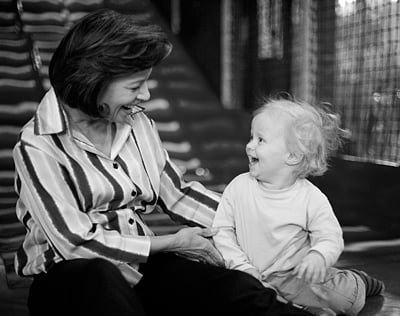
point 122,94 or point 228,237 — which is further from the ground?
point 122,94

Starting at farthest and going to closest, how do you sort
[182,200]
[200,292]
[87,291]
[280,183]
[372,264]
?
[372,264], [182,200], [280,183], [200,292], [87,291]

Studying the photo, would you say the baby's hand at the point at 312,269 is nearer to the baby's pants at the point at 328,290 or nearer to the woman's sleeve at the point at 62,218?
the baby's pants at the point at 328,290

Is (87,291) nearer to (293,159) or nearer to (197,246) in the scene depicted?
(197,246)

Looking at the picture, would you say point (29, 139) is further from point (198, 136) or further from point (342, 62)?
point (342, 62)

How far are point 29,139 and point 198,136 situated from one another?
172 centimetres

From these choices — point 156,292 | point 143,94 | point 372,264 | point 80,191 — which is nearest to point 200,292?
point 156,292

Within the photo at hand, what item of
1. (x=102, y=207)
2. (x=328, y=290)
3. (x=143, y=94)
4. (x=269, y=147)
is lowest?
(x=328, y=290)

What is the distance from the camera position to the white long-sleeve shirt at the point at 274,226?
1.31 meters

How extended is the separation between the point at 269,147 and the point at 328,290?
0.36m

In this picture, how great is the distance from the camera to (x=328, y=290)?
1384 mm

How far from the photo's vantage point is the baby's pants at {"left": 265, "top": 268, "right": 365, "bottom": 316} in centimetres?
134

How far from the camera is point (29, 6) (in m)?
2.93

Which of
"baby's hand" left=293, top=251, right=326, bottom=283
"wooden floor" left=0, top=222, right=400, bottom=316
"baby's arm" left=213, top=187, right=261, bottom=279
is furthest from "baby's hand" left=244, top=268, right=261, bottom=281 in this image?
"wooden floor" left=0, top=222, right=400, bottom=316

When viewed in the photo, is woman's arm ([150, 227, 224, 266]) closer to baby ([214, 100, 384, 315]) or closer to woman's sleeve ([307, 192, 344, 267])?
baby ([214, 100, 384, 315])
